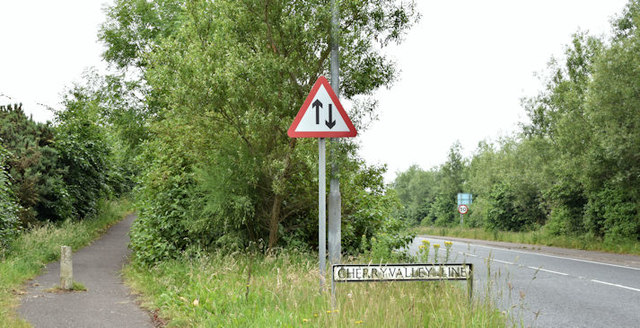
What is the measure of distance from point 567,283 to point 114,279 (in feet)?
34.4

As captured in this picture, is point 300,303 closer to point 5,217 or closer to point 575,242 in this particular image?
point 5,217

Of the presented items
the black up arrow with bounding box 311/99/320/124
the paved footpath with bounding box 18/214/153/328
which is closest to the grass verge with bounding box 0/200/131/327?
the paved footpath with bounding box 18/214/153/328

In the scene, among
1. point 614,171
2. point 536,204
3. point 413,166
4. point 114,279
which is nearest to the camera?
point 114,279

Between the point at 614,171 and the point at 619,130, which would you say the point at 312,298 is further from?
the point at 614,171

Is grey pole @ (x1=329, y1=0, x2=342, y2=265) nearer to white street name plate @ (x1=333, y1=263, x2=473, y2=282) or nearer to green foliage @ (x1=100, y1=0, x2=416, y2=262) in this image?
green foliage @ (x1=100, y1=0, x2=416, y2=262)

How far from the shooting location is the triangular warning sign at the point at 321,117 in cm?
633

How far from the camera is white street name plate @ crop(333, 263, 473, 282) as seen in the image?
5395mm

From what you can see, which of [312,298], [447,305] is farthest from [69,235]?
[447,305]

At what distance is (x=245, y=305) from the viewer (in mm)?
6586

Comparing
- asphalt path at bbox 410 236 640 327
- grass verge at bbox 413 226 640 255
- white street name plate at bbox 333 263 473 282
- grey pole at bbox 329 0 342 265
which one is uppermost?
grey pole at bbox 329 0 342 265

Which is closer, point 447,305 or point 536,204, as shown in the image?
point 447,305

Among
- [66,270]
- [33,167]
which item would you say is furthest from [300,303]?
[33,167]

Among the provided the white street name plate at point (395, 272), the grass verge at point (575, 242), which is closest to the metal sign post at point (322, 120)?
the white street name plate at point (395, 272)

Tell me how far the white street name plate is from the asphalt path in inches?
12.4
